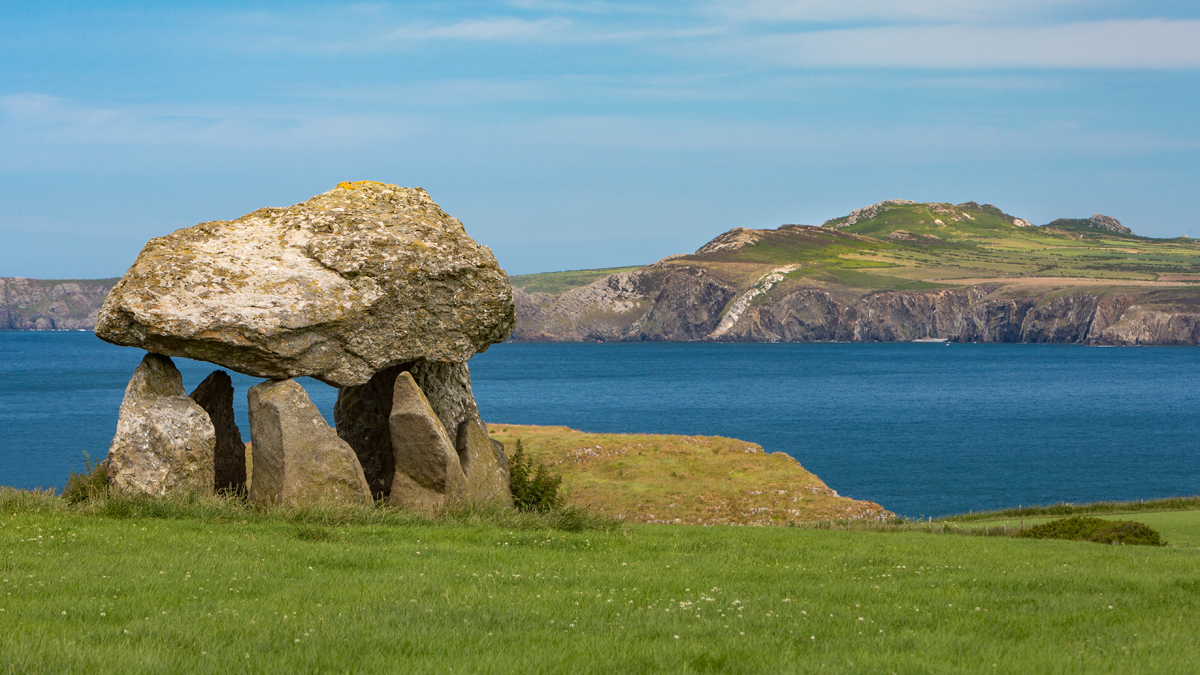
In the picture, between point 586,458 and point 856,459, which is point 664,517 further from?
point 856,459

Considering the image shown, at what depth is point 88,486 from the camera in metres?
15.4

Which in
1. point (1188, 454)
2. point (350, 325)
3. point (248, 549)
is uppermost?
point (350, 325)

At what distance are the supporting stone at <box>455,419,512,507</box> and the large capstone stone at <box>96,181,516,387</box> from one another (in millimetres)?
1517

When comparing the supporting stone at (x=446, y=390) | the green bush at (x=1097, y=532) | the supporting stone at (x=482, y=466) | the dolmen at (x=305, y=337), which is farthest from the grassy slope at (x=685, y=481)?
the dolmen at (x=305, y=337)

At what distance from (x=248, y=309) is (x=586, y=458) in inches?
979

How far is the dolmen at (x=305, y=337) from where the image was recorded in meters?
15.7

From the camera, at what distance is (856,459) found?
197 ft

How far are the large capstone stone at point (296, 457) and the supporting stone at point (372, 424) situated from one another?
11.1ft

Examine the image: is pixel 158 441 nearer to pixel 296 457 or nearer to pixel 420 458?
pixel 296 457

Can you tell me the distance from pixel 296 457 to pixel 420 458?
2134 millimetres

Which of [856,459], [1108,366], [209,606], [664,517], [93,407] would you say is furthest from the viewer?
[1108,366]

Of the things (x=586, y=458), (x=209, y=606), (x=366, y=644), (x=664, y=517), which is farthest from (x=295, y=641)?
(x=586, y=458)

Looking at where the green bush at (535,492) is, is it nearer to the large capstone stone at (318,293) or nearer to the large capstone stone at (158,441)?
the large capstone stone at (318,293)

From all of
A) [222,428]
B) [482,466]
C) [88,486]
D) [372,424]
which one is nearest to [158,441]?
[88,486]
